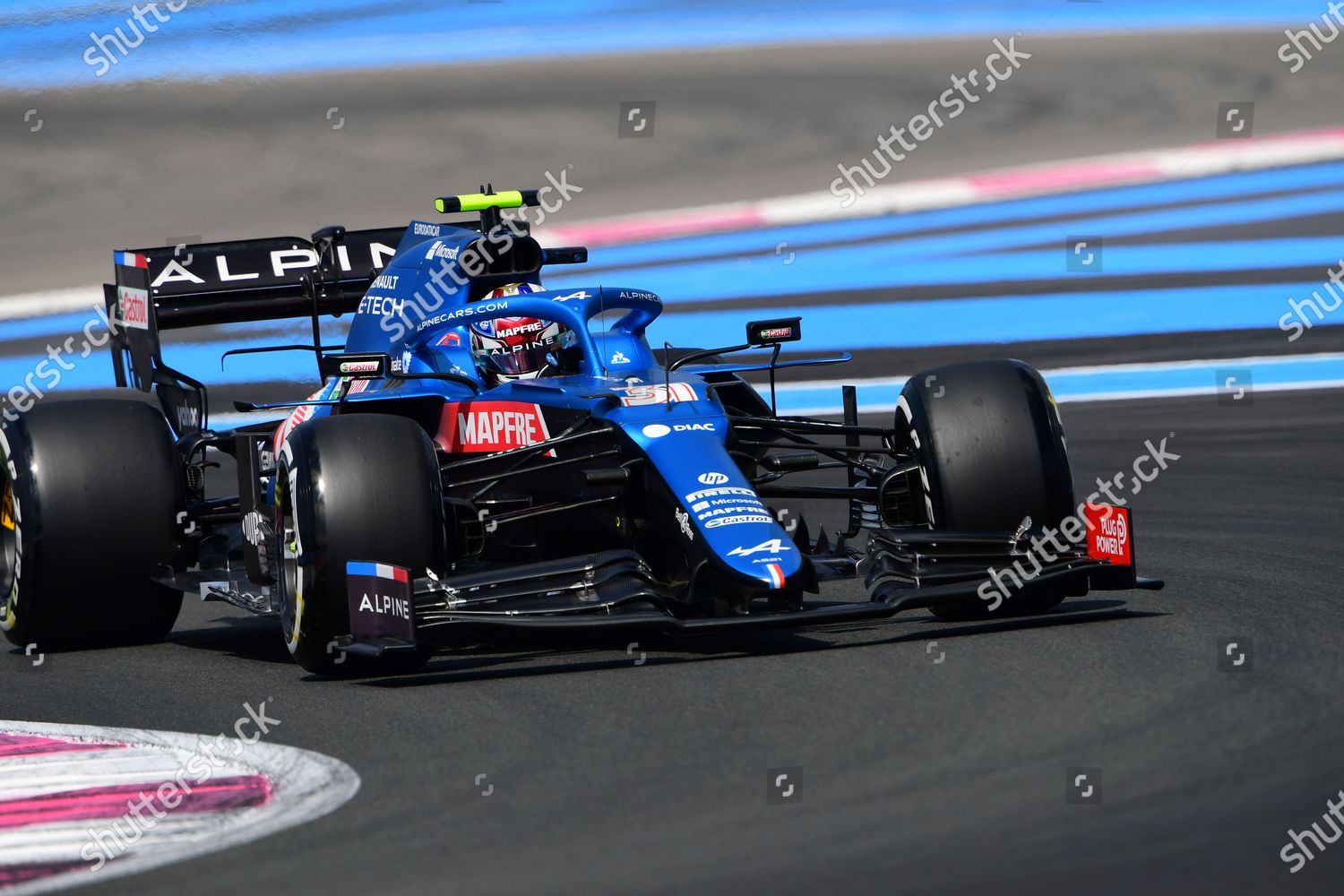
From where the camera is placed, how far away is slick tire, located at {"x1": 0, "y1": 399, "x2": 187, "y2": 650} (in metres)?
9.00

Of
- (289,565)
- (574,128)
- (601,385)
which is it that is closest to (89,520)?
(289,565)

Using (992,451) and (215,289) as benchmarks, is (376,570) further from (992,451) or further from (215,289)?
(215,289)

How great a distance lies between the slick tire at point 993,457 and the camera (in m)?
8.21

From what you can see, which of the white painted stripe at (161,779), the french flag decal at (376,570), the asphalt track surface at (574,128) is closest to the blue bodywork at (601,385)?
the french flag decal at (376,570)

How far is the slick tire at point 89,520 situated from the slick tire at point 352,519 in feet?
5.32

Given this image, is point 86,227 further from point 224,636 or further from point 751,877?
point 751,877

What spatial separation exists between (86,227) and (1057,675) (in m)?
18.0

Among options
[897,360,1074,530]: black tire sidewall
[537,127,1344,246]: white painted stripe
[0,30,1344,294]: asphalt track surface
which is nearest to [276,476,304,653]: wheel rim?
[897,360,1074,530]: black tire sidewall

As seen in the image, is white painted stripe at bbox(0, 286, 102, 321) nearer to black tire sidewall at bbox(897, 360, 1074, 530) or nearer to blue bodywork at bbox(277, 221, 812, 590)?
blue bodywork at bbox(277, 221, 812, 590)

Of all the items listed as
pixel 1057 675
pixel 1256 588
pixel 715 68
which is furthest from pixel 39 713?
pixel 715 68

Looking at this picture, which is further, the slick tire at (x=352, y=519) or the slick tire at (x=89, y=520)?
the slick tire at (x=89, y=520)

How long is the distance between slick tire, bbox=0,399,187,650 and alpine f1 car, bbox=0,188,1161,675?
12 millimetres

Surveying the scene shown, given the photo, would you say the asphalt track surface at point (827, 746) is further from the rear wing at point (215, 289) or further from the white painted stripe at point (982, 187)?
the white painted stripe at point (982, 187)

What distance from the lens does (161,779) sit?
245 inches
